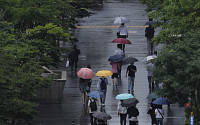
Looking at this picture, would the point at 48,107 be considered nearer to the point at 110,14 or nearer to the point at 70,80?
the point at 70,80

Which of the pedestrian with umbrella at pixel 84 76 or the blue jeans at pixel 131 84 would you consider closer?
the pedestrian with umbrella at pixel 84 76

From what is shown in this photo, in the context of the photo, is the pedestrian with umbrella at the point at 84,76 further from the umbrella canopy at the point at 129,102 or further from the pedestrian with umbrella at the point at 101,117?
the pedestrian with umbrella at the point at 101,117

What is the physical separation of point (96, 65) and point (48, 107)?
319 inches

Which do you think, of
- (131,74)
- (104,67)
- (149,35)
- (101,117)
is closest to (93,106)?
(101,117)

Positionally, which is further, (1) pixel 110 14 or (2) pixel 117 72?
(1) pixel 110 14

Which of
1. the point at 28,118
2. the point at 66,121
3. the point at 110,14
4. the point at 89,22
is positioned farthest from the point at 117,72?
the point at 110,14

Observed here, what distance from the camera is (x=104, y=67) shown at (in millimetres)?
32781

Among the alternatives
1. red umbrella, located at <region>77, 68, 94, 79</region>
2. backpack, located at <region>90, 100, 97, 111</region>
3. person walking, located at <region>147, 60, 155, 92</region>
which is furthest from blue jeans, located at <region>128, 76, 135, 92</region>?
backpack, located at <region>90, 100, 97, 111</region>

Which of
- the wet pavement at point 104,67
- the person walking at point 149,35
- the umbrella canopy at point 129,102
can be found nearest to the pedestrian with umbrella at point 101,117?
the umbrella canopy at point 129,102

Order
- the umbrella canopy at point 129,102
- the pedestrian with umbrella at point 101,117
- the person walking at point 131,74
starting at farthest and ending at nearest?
the person walking at point 131,74 → the umbrella canopy at point 129,102 → the pedestrian with umbrella at point 101,117

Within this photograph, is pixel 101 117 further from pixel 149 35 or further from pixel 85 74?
pixel 149 35

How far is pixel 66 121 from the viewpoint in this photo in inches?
928

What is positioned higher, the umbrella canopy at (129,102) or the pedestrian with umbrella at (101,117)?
the umbrella canopy at (129,102)

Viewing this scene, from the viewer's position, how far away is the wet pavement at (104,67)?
942 inches
